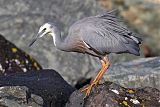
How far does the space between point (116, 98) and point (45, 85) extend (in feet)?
4.51

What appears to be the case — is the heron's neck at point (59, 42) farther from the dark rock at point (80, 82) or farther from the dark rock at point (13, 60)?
the dark rock at point (80, 82)

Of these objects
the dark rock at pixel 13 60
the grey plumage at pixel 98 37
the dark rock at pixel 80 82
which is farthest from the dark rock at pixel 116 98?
the dark rock at pixel 80 82

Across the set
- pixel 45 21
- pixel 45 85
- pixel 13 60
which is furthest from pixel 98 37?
pixel 45 21

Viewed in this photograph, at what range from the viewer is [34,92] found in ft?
27.8

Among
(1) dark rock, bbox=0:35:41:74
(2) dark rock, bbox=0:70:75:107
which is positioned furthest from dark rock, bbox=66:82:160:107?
(1) dark rock, bbox=0:35:41:74

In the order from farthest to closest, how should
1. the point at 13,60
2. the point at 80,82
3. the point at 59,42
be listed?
the point at 80,82, the point at 13,60, the point at 59,42

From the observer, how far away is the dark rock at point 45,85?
8516 mm

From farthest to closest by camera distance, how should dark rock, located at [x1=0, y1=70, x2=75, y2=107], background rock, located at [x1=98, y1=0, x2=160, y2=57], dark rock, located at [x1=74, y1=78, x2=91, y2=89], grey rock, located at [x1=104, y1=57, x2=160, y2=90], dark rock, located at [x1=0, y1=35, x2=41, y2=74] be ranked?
background rock, located at [x1=98, y1=0, x2=160, y2=57] < dark rock, located at [x1=74, y1=78, x2=91, y2=89] < dark rock, located at [x1=0, y1=35, x2=41, y2=74] < grey rock, located at [x1=104, y1=57, x2=160, y2=90] < dark rock, located at [x1=0, y1=70, x2=75, y2=107]

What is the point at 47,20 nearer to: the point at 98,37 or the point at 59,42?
the point at 59,42

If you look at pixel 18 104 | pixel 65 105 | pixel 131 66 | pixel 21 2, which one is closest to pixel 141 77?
pixel 131 66

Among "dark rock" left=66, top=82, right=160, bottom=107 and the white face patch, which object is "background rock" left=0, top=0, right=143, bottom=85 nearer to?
the white face patch

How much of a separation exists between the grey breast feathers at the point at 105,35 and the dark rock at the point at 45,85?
2.63ft

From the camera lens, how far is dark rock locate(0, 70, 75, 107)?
27.9ft

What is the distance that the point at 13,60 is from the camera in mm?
11562
